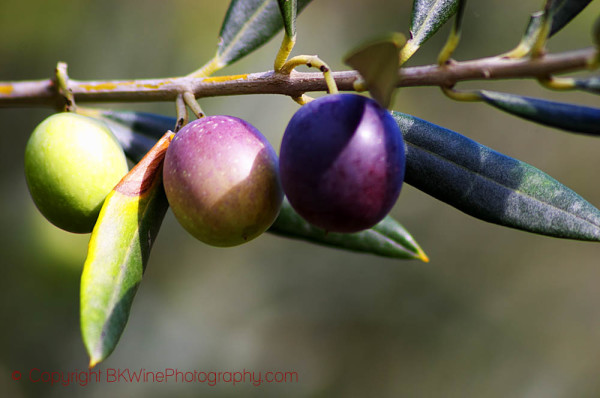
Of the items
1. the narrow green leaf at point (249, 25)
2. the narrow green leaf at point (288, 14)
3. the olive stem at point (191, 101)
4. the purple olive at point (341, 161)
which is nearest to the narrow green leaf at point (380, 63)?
the purple olive at point (341, 161)

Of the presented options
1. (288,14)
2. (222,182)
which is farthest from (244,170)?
(288,14)

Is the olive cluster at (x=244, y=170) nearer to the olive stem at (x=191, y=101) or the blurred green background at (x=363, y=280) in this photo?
the olive stem at (x=191, y=101)

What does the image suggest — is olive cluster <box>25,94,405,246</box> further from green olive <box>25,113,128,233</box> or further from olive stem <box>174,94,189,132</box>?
olive stem <box>174,94,189,132</box>

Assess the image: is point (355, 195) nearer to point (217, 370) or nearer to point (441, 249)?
point (217, 370)

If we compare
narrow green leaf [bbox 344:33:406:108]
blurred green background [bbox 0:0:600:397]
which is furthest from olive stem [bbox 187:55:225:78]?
blurred green background [bbox 0:0:600:397]

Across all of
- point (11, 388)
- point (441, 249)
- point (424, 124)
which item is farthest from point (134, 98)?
point (441, 249)

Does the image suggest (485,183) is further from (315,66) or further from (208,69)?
(208,69)

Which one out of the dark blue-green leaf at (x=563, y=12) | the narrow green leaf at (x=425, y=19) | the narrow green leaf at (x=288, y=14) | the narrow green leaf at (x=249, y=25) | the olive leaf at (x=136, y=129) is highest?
the narrow green leaf at (x=249, y=25)
